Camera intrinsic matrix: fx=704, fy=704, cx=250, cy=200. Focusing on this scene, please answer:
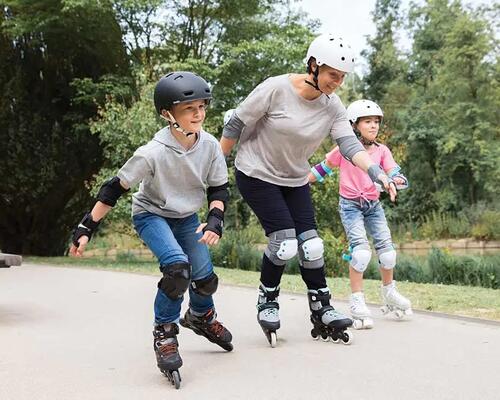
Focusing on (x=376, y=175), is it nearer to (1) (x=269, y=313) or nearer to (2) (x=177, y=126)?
(1) (x=269, y=313)

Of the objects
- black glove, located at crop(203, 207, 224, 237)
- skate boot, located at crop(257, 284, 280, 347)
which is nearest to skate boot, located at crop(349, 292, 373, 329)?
skate boot, located at crop(257, 284, 280, 347)

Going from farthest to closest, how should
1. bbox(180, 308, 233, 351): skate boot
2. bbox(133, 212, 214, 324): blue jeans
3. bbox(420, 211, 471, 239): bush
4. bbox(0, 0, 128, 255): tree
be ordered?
1. bbox(420, 211, 471, 239): bush
2. bbox(0, 0, 128, 255): tree
3. bbox(180, 308, 233, 351): skate boot
4. bbox(133, 212, 214, 324): blue jeans

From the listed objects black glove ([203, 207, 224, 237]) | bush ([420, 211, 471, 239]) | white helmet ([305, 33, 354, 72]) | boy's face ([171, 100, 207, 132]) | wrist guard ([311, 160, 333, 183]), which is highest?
white helmet ([305, 33, 354, 72])

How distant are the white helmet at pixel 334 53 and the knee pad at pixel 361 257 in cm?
158

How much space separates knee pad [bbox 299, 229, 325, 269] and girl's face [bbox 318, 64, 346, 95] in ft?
3.31

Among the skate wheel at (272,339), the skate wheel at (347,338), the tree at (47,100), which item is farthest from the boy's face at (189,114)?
the tree at (47,100)

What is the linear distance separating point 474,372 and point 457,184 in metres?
23.4

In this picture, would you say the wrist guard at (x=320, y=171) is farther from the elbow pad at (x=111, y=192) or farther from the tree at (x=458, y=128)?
the tree at (x=458, y=128)

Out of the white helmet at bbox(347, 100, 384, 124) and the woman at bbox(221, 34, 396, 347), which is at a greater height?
the white helmet at bbox(347, 100, 384, 124)

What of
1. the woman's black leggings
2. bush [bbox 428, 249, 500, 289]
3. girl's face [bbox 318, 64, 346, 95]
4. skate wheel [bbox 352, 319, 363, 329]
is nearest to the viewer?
girl's face [bbox 318, 64, 346, 95]

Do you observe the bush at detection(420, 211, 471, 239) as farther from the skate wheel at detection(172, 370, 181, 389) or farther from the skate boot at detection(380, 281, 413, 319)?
the skate wheel at detection(172, 370, 181, 389)

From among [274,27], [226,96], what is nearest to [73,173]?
[226,96]

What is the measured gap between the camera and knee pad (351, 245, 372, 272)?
548 cm

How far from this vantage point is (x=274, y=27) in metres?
18.5
